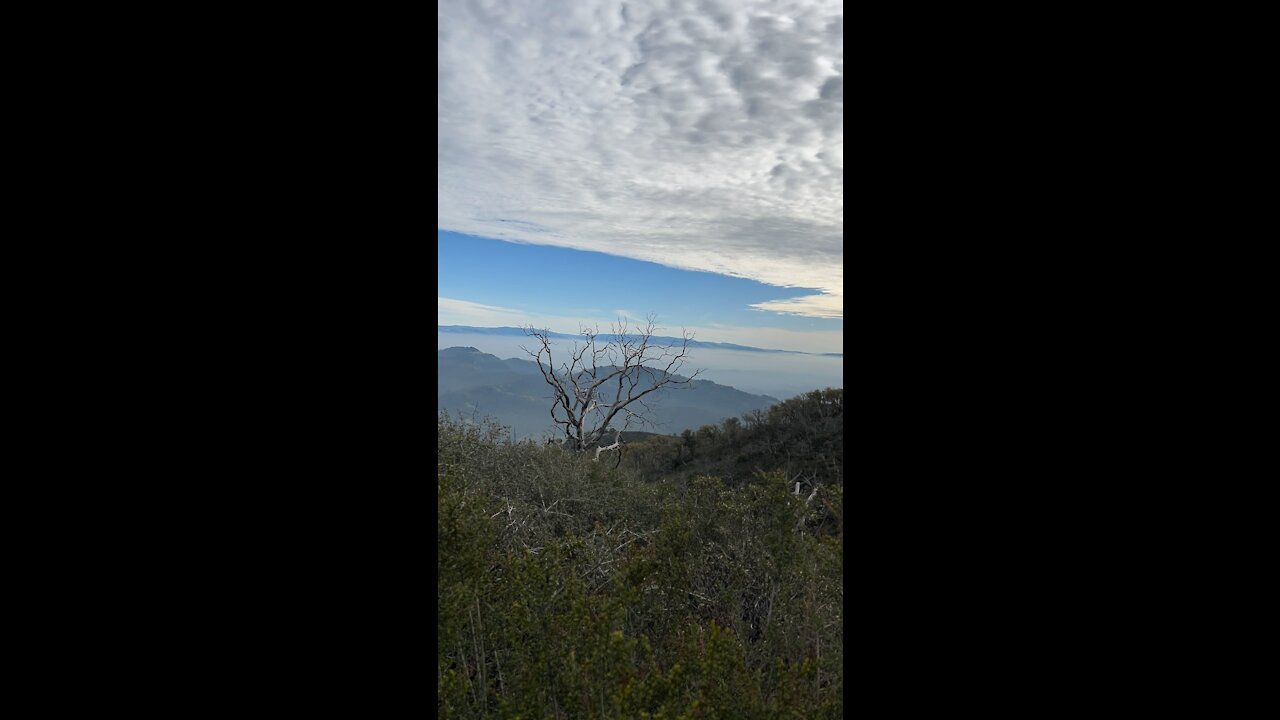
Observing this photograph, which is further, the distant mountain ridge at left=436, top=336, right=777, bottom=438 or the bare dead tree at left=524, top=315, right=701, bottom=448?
the bare dead tree at left=524, top=315, right=701, bottom=448

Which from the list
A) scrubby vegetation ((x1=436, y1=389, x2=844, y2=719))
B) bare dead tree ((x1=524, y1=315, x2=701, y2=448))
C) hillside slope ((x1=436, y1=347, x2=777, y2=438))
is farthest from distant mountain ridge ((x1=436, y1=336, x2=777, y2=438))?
scrubby vegetation ((x1=436, y1=389, x2=844, y2=719))

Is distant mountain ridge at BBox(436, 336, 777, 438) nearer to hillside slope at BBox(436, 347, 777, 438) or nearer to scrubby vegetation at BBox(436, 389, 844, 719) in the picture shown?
hillside slope at BBox(436, 347, 777, 438)

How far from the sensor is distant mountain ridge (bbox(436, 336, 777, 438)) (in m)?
7.64

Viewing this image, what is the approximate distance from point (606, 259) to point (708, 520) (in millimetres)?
8478

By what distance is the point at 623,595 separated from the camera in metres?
2.83

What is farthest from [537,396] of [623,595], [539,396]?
[623,595]

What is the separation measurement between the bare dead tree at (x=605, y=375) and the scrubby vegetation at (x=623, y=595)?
64.3 inches

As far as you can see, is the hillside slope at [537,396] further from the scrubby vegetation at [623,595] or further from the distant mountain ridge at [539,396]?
the scrubby vegetation at [623,595]

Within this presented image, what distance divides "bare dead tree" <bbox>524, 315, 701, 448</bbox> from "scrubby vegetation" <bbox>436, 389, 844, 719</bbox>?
1634mm

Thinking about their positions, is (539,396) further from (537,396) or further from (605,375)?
(605,375)

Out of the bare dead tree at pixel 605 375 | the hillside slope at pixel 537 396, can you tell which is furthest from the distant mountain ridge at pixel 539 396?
the bare dead tree at pixel 605 375
